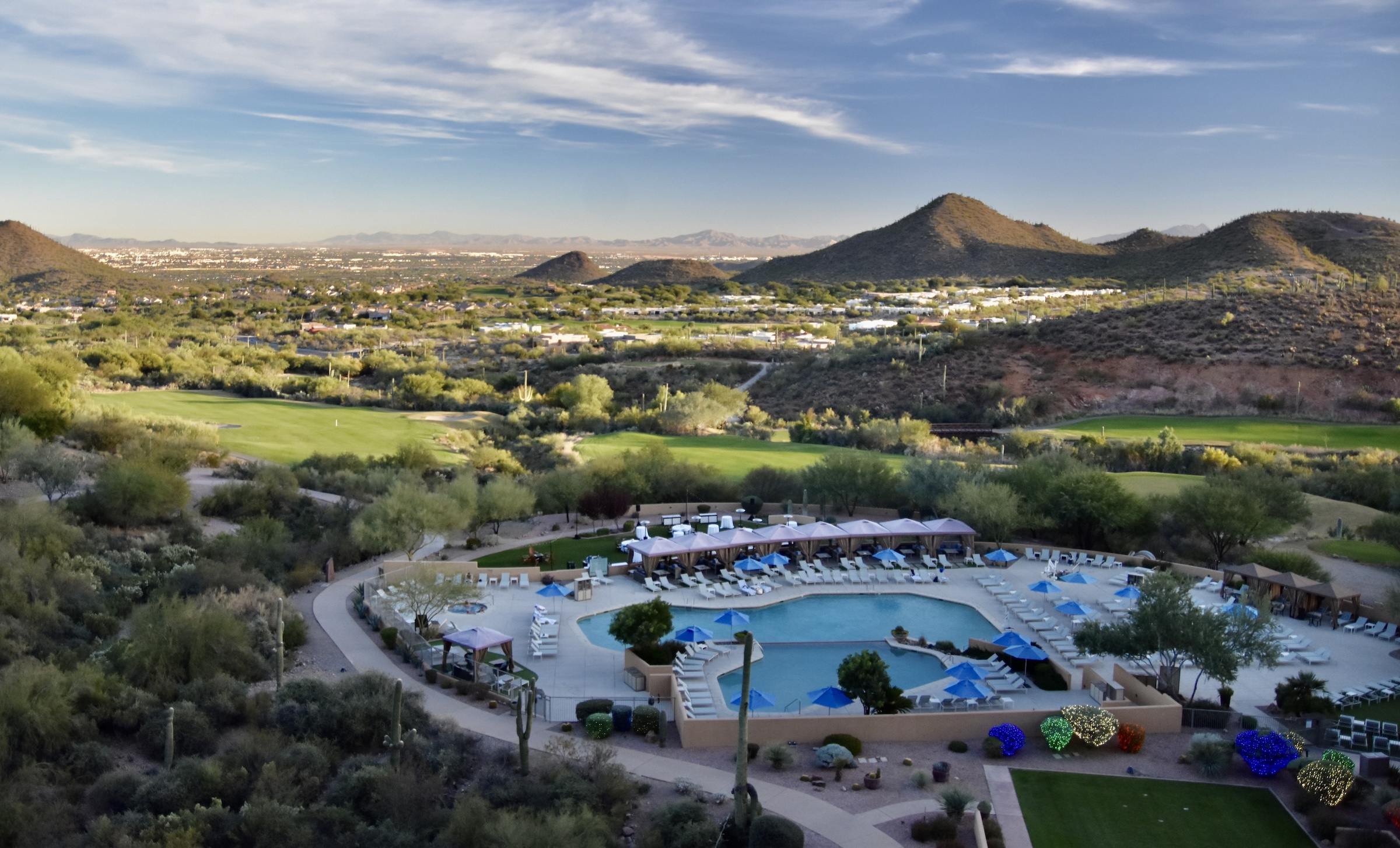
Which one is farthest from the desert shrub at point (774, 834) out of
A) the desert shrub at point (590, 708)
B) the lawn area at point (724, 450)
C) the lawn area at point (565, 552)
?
the lawn area at point (724, 450)

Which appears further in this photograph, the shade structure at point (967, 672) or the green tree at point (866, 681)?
the shade structure at point (967, 672)

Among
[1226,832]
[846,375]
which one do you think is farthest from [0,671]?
[846,375]

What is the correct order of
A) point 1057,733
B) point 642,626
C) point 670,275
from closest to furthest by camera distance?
1. point 1057,733
2. point 642,626
3. point 670,275

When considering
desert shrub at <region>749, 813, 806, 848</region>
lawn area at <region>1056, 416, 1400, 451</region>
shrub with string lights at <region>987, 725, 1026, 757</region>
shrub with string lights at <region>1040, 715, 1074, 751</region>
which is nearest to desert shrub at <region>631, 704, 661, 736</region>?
desert shrub at <region>749, 813, 806, 848</region>

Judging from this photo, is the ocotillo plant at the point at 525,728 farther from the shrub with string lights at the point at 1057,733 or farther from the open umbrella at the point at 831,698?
the shrub with string lights at the point at 1057,733

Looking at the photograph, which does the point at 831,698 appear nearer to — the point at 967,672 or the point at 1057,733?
the point at 967,672

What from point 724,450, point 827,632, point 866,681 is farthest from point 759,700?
point 724,450
